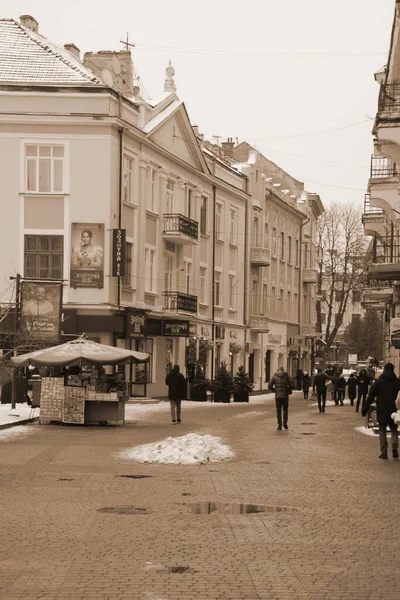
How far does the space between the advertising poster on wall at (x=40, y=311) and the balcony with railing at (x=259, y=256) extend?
1220 inches

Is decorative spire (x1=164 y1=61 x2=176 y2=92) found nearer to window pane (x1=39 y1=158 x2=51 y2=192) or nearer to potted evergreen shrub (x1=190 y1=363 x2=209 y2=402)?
window pane (x1=39 y1=158 x2=51 y2=192)

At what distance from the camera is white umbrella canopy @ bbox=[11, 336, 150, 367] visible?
29.7 meters

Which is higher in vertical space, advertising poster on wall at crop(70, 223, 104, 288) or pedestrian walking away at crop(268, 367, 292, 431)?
advertising poster on wall at crop(70, 223, 104, 288)

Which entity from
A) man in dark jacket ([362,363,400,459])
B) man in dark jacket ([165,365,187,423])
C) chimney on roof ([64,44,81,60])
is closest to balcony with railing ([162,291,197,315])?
chimney on roof ([64,44,81,60])

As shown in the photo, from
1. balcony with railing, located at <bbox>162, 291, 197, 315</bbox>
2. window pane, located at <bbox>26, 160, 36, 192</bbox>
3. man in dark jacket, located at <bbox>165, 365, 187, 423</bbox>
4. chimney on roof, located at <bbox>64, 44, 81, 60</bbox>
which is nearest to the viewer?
man in dark jacket, located at <bbox>165, 365, 187, 423</bbox>

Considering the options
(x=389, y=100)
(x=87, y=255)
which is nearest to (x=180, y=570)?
(x=389, y=100)

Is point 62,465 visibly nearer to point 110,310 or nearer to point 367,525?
point 367,525

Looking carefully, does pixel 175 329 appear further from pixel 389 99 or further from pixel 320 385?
pixel 389 99

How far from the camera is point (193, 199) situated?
5697 cm

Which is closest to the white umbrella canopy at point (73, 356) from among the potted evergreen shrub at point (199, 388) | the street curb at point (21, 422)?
the street curb at point (21, 422)

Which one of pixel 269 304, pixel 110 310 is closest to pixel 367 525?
pixel 110 310

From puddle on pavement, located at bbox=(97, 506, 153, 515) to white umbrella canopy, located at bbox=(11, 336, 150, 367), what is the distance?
649 inches

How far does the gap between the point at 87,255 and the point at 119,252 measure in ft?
4.13

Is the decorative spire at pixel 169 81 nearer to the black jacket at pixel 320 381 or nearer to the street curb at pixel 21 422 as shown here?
the black jacket at pixel 320 381
